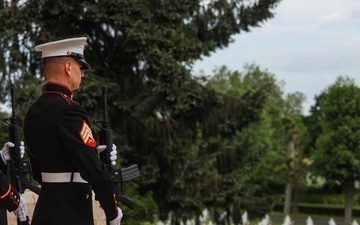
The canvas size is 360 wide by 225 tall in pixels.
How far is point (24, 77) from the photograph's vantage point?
17.7 m

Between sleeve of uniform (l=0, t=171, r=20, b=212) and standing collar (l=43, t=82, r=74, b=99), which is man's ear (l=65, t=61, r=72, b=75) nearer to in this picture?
standing collar (l=43, t=82, r=74, b=99)

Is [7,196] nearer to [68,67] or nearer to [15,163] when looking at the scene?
[15,163]

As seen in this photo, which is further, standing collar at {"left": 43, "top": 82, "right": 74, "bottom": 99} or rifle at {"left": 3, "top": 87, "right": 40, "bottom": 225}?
rifle at {"left": 3, "top": 87, "right": 40, "bottom": 225}

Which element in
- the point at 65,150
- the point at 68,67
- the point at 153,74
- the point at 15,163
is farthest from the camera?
the point at 153,74

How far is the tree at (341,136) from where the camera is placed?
43719 mm

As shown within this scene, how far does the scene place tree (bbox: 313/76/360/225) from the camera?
4372cm

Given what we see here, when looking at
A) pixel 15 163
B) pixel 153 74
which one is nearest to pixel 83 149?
pixel 15 163

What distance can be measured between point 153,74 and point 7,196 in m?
14.3

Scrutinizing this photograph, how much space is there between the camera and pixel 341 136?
4403 cm

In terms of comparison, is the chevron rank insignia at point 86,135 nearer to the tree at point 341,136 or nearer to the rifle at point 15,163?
the rifle at point 15,163

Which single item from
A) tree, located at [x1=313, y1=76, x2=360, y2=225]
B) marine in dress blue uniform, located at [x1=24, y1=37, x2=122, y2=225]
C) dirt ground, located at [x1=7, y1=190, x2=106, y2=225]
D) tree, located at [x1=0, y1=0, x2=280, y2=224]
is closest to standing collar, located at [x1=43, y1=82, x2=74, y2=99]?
marine in dress blue uniform, located at [x1=24, y1=37, x2=122, y2=225]

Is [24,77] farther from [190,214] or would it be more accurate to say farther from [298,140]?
[298,140]

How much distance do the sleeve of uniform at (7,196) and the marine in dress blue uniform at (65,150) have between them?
455mm

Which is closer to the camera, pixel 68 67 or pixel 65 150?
pixel 65 150
